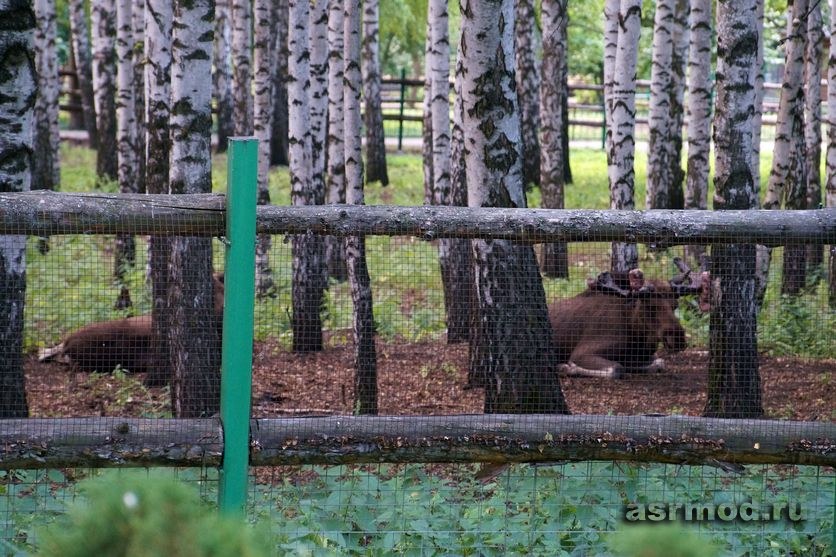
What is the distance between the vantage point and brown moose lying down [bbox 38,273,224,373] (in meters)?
9.61

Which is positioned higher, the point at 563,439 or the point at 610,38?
the point at 610,38

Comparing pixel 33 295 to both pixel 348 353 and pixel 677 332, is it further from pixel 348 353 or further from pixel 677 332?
pixel 677 332

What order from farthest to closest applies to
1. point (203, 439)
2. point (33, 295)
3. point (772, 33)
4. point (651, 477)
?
point (772, 33), point (33, 295), point (651, 477), point (203, 439)

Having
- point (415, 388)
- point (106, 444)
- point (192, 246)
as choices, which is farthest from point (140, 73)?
point (106, 444)

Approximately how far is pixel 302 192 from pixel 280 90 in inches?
618

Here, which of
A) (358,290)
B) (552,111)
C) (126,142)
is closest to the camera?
(358,290)

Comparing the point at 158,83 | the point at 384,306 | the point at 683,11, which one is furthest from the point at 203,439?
the point at 683,11

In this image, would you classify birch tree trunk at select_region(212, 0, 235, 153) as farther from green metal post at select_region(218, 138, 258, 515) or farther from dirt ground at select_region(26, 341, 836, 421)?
green metal post at select_region(218, 138, 258, 515)

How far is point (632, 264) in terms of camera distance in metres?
13.5

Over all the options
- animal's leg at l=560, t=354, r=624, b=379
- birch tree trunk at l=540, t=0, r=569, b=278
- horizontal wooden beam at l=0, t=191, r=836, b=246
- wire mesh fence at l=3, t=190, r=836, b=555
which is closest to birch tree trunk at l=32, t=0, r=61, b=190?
wire mesh fence at l=3, t=190, r=836, b=555

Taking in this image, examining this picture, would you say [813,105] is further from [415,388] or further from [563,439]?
[563,439]

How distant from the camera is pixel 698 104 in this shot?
508 inches

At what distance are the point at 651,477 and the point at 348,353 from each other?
501 centimetres

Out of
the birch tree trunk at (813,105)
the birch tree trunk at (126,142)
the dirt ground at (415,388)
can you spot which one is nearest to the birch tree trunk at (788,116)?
the dirt ground at (415,388)
